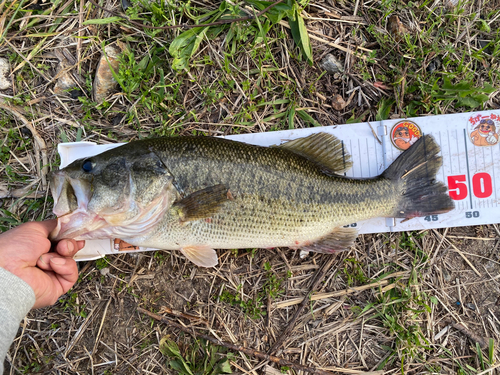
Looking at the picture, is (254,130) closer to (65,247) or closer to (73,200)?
(73,200)

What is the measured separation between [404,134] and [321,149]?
3.32ft

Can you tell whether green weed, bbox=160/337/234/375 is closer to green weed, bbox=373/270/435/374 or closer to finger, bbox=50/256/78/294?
finger, bbox=50/256/78/294

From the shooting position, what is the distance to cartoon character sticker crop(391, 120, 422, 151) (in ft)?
11.5

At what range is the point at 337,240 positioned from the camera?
10.5 ft

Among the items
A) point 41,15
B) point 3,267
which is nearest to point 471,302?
point 3,267

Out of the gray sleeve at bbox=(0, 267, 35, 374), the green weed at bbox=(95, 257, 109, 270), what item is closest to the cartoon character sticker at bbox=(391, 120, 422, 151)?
the green weed at bbox=(95, 257, 109, 270)

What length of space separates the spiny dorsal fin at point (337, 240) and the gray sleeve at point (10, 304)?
256 cm

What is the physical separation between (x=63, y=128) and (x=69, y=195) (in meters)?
1.38

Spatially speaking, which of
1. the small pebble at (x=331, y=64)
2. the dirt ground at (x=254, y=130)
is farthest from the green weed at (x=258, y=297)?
the small pebble at (x=331, y=64)

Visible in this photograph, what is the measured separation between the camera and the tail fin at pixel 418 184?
325 centimetres

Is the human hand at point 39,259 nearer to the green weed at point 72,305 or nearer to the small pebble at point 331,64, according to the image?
the green weed at point 72,305

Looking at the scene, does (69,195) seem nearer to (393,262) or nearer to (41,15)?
(41,15)

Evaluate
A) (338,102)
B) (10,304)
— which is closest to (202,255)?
(10,304)

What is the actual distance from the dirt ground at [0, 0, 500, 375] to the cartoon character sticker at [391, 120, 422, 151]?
0.73 feet
